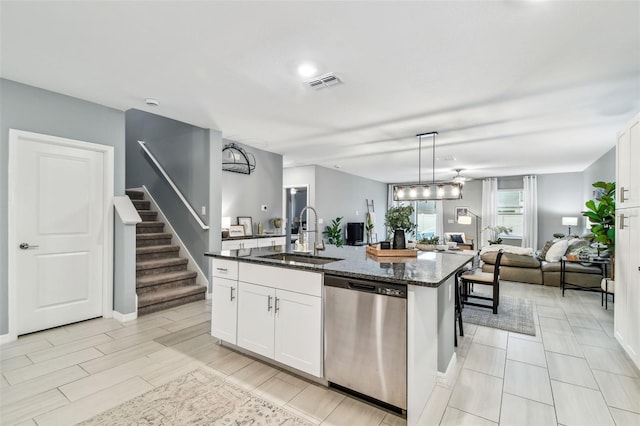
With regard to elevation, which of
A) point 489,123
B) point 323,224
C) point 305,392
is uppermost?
point 489,123

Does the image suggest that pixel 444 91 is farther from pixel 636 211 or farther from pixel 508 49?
pixel 636 211

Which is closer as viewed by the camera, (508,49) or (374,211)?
(508,49)

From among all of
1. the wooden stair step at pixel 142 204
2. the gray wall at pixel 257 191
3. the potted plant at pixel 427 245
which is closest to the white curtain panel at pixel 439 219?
the potted plant at pixel 427 245

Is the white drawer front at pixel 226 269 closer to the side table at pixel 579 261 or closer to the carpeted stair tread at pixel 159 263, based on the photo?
the carpeted stair tread at pixel 159 263

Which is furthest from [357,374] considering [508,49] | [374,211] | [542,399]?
[374,211]

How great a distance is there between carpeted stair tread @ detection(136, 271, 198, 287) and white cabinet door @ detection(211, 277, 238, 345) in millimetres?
1729

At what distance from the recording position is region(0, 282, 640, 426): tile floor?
192 cm

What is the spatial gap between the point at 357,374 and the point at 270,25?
7.96 ft

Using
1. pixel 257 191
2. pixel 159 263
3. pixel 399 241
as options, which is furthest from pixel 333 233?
pixel 399 241

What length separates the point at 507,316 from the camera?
379 cm

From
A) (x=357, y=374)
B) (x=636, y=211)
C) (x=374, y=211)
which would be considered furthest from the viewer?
(x=374, y=211)

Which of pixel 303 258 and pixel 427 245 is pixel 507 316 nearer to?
pixel 427 245

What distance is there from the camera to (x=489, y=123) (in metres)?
3.97

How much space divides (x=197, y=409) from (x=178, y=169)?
13.0 feet
